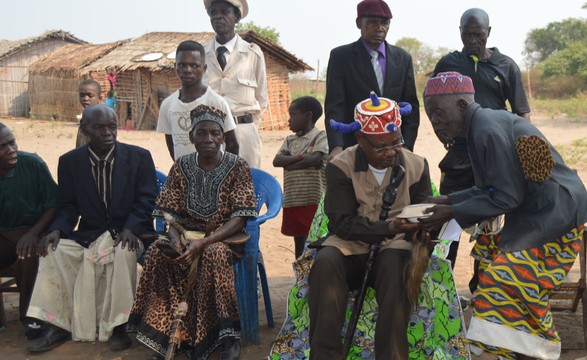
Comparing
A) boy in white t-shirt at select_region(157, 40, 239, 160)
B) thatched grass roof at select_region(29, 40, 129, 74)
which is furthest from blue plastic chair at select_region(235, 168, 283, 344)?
thatched grass roof at select_region(29, 40, 129, 74)

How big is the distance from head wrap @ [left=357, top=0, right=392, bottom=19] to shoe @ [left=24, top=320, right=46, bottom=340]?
3.07 meters

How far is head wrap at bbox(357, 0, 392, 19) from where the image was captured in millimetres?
4605

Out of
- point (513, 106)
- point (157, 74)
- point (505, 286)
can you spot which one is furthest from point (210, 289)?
point (157, 74)

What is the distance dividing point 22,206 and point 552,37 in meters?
45.5

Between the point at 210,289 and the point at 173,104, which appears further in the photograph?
the point at 173,104

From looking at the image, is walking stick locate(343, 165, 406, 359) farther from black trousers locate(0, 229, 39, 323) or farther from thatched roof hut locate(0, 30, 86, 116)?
thatched roof hut locate(0, 30, 86, 116)

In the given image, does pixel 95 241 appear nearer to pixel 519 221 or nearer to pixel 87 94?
pixel 87 94

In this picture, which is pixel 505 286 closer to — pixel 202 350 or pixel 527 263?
pixel 527 263

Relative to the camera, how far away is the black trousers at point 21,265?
15.8 feet

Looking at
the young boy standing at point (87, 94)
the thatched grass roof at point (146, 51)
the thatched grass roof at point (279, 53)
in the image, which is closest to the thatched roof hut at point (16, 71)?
the thatched grass roof at point (146, 51)

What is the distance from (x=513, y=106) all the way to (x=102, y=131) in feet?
9.57

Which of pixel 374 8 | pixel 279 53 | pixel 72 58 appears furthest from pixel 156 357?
pixel 72 58

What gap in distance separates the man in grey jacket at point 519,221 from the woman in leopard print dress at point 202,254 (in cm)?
155

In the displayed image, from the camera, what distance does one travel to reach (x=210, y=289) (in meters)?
4.27
